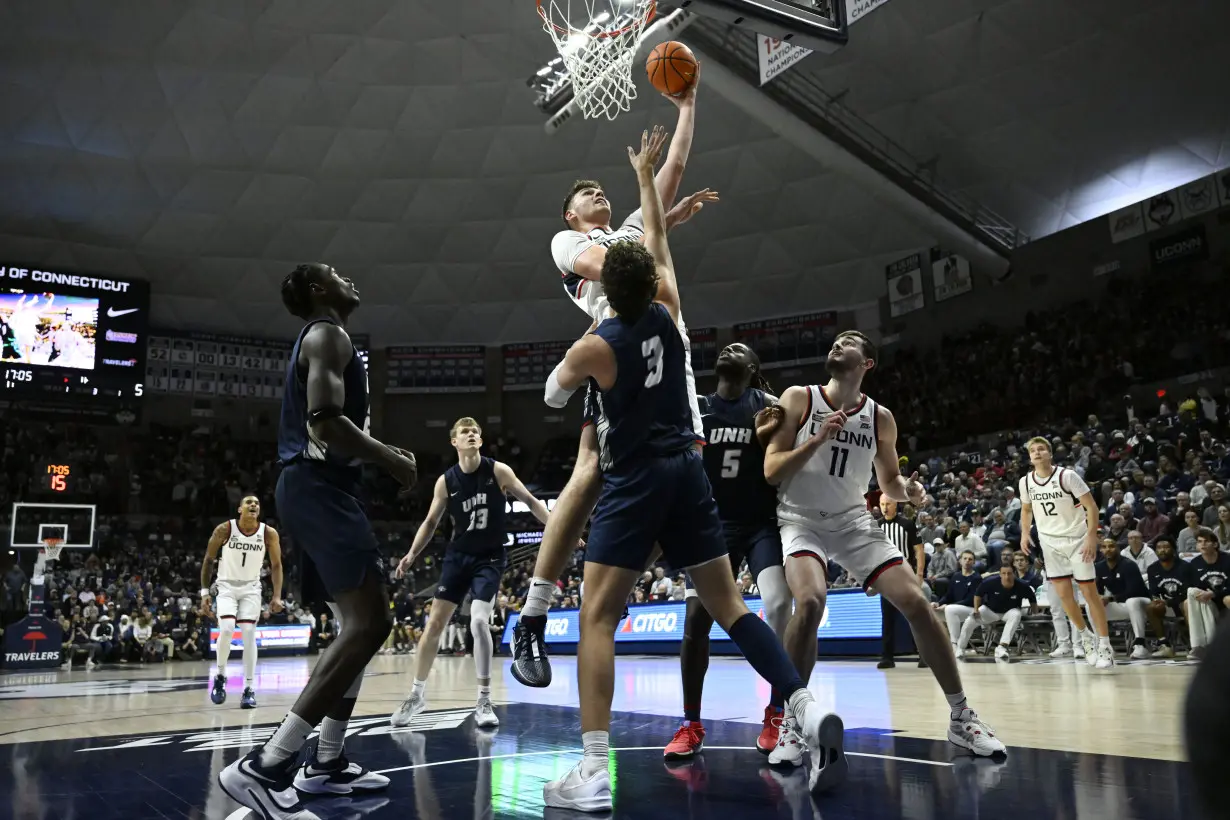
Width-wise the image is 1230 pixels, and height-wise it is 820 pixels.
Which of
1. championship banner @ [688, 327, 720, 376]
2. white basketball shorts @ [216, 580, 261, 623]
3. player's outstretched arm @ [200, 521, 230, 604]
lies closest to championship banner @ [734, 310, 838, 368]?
championship banner @ [688, 327, 720, 376]

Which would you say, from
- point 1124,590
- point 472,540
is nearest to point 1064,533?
point 1124,590

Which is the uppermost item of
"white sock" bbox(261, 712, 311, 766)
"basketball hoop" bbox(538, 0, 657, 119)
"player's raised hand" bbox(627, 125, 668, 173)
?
"basketball hoop" bbox(538, 0, 657, 119)

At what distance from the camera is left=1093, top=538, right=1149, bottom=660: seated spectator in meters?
11.4

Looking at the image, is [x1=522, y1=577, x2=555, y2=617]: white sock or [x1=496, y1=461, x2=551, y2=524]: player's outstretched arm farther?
[x1=496, y1=461, x2=551, y2=524]: player's outstretched arm

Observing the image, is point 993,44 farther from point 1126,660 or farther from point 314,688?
point 314,688

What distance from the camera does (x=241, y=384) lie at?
33.3 m

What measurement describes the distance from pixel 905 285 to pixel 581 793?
92.8 ft

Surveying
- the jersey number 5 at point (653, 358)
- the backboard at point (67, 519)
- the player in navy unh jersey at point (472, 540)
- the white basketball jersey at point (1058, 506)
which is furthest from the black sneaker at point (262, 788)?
the backboard at point (67, 519)

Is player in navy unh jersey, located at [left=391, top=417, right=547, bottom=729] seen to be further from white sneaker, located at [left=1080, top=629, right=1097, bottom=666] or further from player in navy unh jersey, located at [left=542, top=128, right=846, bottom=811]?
white sneaker, located at [left=1080, top=629, right=1097, bottom=666]

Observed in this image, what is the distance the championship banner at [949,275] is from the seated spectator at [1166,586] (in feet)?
57.0

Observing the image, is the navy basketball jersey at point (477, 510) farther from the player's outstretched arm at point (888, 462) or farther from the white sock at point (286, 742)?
the white sock at point (286, 742)

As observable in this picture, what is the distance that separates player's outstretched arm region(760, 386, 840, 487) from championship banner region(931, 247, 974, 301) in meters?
24.0

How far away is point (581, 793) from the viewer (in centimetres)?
360

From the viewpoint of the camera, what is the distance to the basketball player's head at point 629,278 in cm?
396
